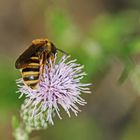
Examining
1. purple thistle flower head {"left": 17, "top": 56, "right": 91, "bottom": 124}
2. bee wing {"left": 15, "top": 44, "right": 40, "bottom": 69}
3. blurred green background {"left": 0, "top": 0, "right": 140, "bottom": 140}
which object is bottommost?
purple thistle flower head {"left": 17, "top": 56, "right": 91, "bottom": 124}

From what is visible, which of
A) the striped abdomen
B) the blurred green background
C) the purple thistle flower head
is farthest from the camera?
the blurred green background

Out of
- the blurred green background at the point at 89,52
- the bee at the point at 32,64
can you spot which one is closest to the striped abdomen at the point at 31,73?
the bee at the point at 32,64

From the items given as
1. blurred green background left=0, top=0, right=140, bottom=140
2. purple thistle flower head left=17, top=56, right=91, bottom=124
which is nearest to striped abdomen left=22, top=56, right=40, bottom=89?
purple thistle flower head left=17, top=56, right=91, bottom=124

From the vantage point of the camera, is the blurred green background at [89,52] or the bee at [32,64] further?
the blurred green background at [89,52]

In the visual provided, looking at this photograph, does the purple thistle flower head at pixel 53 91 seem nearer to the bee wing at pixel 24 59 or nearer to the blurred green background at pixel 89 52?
the bee wing at pixel 24 59

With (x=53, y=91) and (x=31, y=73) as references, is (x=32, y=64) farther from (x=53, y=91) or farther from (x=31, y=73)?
(x=53, y=91)

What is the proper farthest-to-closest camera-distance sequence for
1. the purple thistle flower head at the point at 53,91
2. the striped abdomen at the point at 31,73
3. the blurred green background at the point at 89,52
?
the blurred green background at the point at 89,52 < the purple thistle flower head at the point at 53,91 < the striped abdomen at the point at 31,73

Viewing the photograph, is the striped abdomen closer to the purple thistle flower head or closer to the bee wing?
the bee wing

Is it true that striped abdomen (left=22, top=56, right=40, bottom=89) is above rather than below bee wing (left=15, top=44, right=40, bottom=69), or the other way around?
below

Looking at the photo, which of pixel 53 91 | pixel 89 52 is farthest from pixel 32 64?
pixel 89 52
